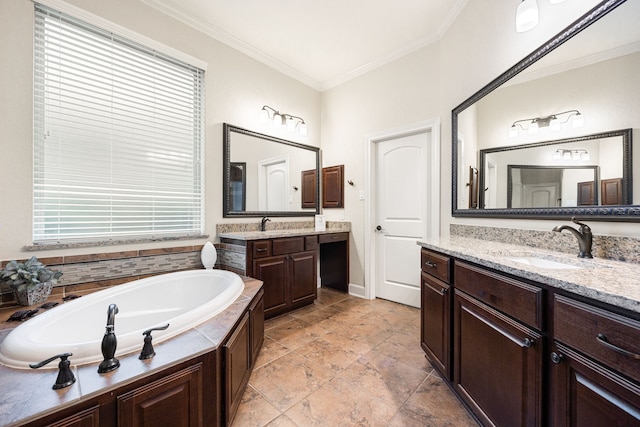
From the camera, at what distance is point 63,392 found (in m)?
0.85

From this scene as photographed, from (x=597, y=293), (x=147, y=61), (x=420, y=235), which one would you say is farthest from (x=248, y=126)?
(x=597, y=293)

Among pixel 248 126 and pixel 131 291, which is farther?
pixel 248 126

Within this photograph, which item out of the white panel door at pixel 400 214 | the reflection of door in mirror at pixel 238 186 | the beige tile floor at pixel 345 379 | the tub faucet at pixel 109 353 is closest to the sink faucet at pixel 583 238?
the beige tile floor at pixel 345 379

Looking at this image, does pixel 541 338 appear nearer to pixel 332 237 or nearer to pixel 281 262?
pixel 281 262

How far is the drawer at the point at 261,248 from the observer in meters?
2.47

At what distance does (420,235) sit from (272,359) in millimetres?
1994

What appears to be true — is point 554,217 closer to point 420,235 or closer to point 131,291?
point 420,235

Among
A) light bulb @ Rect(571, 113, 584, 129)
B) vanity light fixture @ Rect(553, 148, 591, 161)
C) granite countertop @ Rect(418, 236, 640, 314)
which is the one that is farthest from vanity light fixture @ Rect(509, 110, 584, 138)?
granite countertop @ Rect(418, 236, 640, 314)

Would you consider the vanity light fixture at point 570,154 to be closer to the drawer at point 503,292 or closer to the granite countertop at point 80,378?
the drawer at point 503,292

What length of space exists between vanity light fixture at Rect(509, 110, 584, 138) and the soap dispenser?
2583 millimetres

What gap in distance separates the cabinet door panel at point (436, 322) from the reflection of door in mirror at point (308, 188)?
206cm

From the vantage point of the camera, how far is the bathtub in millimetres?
1027

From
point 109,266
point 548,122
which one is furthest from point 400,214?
point 109,266

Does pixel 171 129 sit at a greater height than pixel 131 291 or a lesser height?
greater
